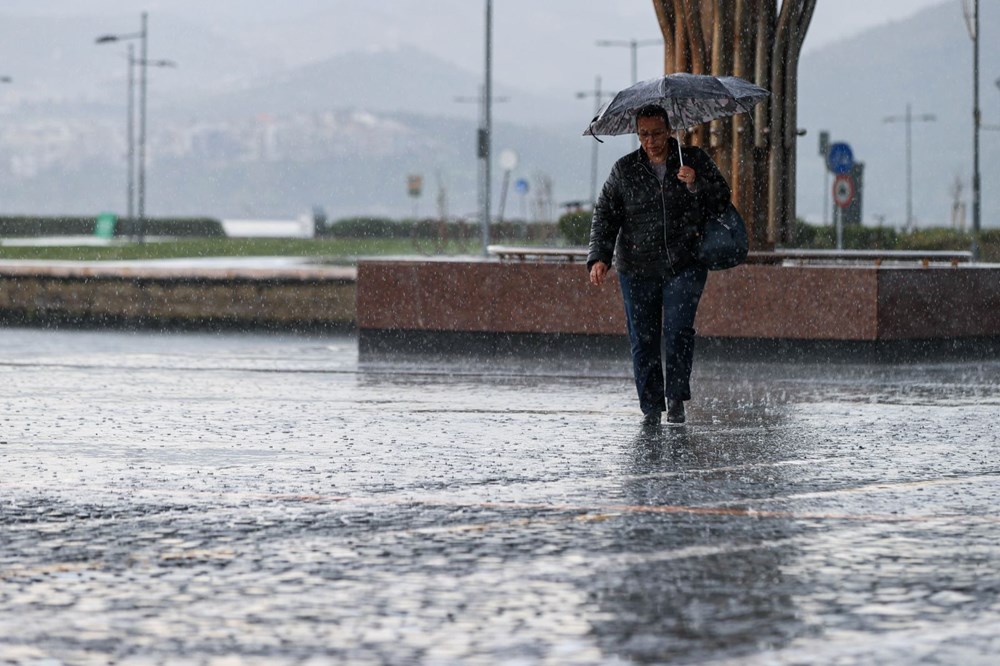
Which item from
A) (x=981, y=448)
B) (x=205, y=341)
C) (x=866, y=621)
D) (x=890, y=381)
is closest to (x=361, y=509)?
(x=866, y=621)

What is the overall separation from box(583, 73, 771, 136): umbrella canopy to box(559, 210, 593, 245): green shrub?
87.8 feet

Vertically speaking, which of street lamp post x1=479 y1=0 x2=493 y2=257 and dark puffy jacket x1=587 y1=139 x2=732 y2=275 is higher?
street lamp post x1=479 y1=0 x2=493 y2=257

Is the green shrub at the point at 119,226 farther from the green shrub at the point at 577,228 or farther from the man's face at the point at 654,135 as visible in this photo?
the man's face at the point at 654,135

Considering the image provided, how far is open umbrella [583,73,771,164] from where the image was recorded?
457 inches

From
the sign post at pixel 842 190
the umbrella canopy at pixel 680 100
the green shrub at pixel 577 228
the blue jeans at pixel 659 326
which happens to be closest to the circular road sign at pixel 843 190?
the sign post at pixel 842 190

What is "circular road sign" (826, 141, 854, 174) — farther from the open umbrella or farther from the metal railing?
the open umbrella

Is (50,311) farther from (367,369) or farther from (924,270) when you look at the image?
(924,270)

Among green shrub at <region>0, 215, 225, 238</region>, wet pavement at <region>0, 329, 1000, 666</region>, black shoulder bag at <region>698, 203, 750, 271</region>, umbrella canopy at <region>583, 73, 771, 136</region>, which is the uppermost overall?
green shrub at <region>0, 215, 225, 238</region>

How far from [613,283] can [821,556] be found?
10.1 m

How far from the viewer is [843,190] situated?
117ft

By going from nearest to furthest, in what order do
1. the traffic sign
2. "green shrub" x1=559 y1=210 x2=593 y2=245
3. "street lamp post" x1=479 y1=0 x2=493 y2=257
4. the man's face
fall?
the man's face < "green shrub" x1=559 y1=210 x2=593 y2=245 < "street lamp post" x1=479 y1=0 x2=493 y2=257 < the traffic sign

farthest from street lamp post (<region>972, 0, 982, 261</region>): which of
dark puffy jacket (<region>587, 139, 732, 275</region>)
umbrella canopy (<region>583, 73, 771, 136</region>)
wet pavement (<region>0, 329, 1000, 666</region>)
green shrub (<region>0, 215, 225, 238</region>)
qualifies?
green shrub (<region>0, 215, 225, 238</region>)

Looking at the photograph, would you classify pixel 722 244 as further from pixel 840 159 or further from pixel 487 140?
pixel 487 140

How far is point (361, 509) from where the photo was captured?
736cm
